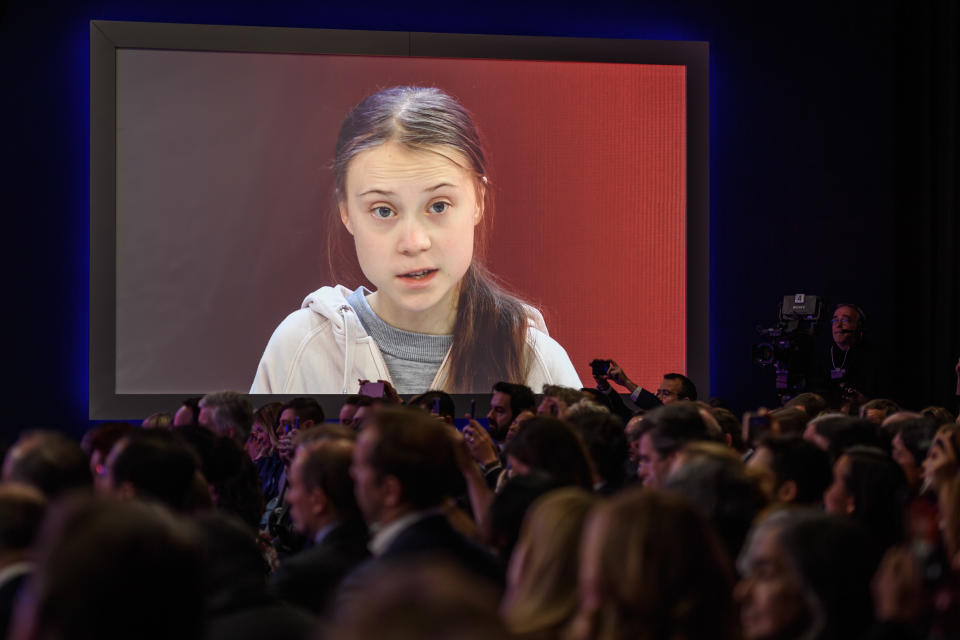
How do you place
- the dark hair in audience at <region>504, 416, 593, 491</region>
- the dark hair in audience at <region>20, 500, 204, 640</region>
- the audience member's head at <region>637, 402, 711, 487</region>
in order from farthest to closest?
1. the audience member's head at <region>637, 402, 711, 487</region>
2. the dark hair in audience at <region>504, 416, 593, 491</region>
3. the dark hair in audience at <region>20, 500, 204, 640</region>

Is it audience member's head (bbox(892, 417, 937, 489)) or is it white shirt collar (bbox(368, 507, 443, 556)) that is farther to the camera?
audience member's head (bbox(892, 417, 937, 489))

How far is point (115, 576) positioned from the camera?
121 centimetres

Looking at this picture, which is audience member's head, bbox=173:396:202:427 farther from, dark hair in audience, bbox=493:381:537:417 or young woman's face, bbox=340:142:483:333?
young woman's face, bbox=340:142:483:333

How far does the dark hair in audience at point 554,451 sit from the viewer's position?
2834mm

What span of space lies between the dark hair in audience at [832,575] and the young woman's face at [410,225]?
5.66 m

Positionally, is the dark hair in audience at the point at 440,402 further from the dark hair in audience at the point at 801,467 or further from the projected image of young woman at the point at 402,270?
the dark hair in audience at the point at 801,467

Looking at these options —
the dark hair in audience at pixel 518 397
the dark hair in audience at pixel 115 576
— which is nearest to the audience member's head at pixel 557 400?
the dark hair in audience at pixel 518 397

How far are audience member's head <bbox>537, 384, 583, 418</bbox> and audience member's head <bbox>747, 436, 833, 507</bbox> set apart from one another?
152 centimetres

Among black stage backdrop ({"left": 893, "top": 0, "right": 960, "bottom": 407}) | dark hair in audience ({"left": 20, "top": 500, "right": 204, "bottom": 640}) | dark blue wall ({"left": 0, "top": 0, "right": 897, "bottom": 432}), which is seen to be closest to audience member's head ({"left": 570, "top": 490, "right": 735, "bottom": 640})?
dark hair in audience ({"left": 20, "top": 500, "right": 204, "bottom": 640})

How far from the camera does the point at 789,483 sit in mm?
2842

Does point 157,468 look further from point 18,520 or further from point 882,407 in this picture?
point 882,407

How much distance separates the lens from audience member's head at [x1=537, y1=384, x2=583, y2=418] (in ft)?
14.9

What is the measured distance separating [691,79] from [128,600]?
23.3 feet

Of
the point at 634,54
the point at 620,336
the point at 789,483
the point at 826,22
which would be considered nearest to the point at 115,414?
the point at 620,336
